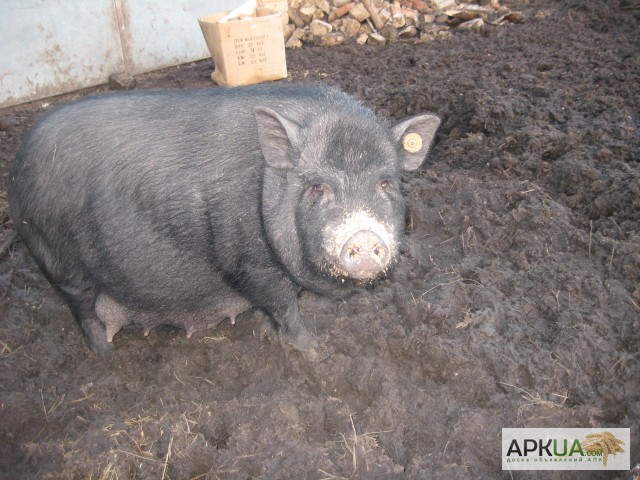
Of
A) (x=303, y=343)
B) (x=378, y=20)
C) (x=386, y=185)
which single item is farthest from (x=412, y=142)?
(x=378, y=20)

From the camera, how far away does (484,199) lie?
17.1 ft

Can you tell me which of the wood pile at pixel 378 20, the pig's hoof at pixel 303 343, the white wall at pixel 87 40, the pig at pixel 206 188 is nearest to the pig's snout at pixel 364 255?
the pig at pixel 206 188

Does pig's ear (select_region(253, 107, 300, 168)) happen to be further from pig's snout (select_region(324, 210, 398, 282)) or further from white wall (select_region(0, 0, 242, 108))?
white wall (select_region(0, 0, 242, 108))

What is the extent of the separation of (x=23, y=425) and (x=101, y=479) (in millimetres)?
1059

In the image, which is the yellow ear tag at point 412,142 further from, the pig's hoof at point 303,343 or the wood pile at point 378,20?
the wood pile at point 378,20

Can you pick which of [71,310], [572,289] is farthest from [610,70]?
[71,310]

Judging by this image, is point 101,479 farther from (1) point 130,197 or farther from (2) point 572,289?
(2) point 572,289

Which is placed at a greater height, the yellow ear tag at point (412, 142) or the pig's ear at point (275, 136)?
the pig's ear at point (275, 136)

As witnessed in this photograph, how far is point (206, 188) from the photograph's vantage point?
3584mm

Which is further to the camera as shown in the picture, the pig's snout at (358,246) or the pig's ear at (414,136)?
the pig's ear at (414,136)

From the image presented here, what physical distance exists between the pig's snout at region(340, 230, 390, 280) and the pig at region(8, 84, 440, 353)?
198 millimetres

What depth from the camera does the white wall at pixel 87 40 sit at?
7750mm

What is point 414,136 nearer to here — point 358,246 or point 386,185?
point 386,185

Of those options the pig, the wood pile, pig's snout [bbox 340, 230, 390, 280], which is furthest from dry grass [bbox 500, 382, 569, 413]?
the wood pile
